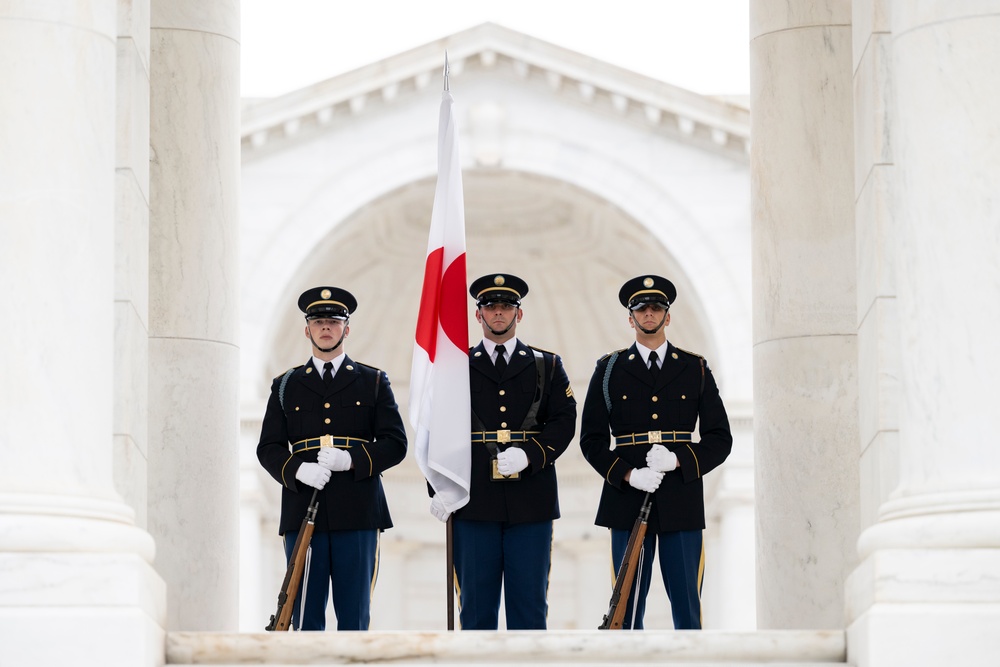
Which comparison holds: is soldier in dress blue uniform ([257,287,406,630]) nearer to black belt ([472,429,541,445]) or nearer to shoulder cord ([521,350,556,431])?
black belt ([472,429,541,445])

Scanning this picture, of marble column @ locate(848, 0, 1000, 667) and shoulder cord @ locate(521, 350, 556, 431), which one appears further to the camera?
shoulder cord @ locate(521, 350, 556, 431)

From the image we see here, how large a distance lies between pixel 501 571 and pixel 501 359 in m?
1.49

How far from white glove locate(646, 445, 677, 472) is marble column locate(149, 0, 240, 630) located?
11.4 ft

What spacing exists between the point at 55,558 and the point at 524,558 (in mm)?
3900

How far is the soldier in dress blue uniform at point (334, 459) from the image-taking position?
13.8m

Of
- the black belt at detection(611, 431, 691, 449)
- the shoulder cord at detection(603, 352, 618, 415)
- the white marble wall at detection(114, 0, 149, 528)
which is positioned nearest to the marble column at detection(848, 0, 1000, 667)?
the black belt at detection(611, 431, 691, 449)

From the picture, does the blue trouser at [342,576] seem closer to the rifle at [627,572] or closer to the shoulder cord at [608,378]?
the rifle at [627,572]

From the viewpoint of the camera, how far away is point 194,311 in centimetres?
1511

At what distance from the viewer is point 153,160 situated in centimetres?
1522

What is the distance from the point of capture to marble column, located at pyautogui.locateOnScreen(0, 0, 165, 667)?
10.8 meters

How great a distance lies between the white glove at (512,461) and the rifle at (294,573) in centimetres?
130

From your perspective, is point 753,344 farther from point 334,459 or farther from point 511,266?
point 511,266

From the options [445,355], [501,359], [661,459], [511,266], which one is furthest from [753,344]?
[511,266]

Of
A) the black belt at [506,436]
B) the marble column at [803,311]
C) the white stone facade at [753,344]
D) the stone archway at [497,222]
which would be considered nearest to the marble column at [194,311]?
the white stone facade at [753,344]
